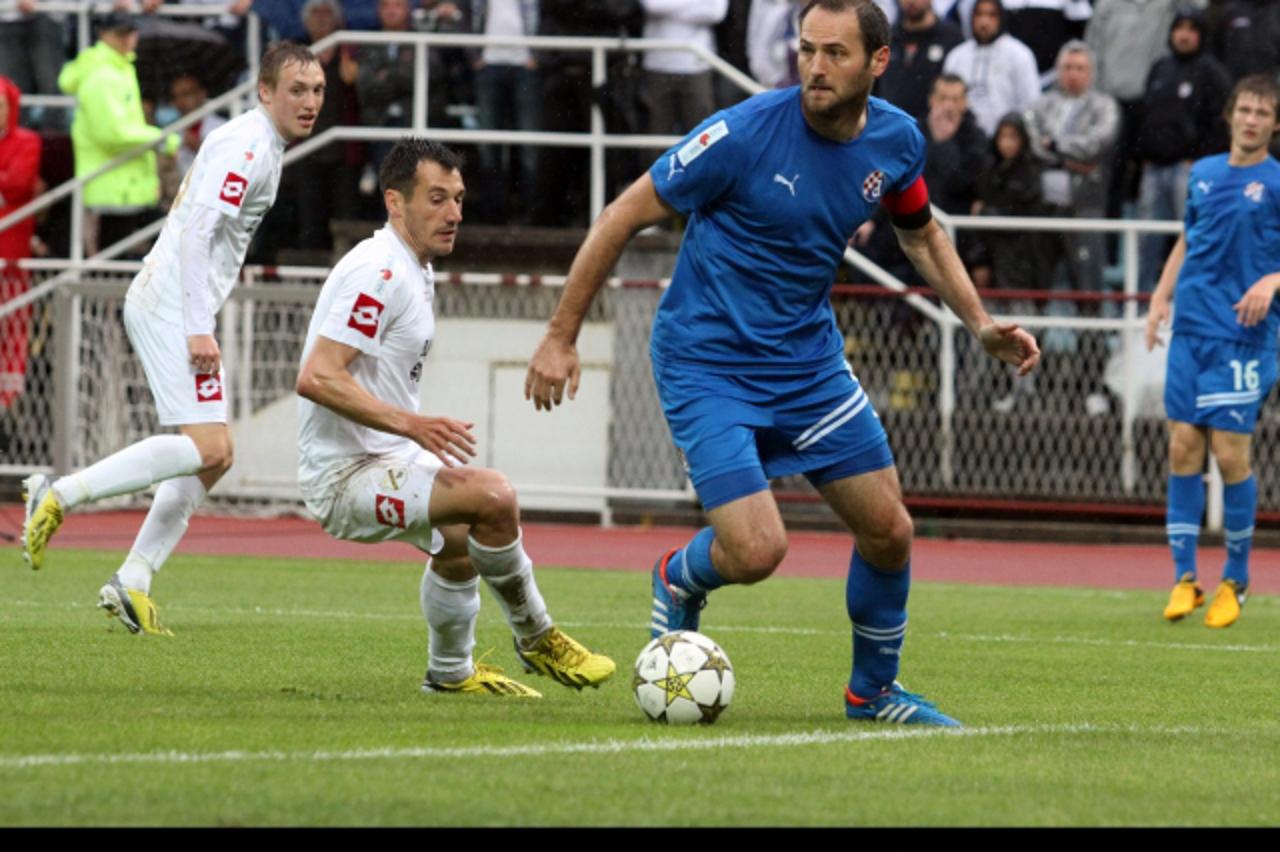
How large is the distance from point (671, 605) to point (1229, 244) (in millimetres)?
5718

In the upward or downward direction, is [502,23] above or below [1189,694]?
above

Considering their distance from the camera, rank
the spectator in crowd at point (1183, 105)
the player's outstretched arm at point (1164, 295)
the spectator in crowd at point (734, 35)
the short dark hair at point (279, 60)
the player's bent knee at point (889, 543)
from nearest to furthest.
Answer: the player's bent knee at point (889, 543)
the short dark hair at point (279, 60)
the player's outstretched arm at point (1164, 295)
the spectator in crowd at point (1183, 105)
the spectator in crowd at point (734, 35)

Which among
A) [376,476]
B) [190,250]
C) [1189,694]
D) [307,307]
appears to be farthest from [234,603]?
[307,307]

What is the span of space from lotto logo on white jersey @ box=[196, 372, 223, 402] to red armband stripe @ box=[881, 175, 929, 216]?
3.87 metres

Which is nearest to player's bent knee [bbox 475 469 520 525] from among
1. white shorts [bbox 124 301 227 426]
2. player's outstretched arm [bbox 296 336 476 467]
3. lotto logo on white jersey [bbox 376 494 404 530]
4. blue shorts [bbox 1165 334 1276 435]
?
player's outstretched arm [bbox 296 336 476 467]

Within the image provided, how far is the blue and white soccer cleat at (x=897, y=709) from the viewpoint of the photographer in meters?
7.07

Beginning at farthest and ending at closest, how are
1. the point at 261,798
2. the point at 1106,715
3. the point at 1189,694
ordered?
the point at 1189,694 < the point at 1106,715 < the point at 261,798

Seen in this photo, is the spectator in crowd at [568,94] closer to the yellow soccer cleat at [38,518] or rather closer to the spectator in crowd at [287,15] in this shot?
the spectator in crowd at [287,15]

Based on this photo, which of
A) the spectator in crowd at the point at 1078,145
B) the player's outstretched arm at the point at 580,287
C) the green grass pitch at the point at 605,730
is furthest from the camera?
the spectator in crowd at the point at 1078,145

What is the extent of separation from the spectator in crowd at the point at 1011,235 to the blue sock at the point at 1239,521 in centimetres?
523

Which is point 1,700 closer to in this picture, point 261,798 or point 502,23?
point 261,798

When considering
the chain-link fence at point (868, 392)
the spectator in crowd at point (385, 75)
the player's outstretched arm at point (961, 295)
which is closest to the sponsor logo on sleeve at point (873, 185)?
the player's outstretched arm at point (961, 295)
